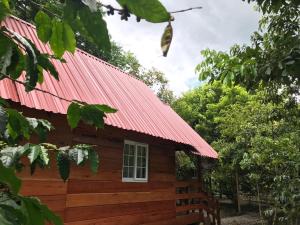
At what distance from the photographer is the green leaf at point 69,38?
94cm

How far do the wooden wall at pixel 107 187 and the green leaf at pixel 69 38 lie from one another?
5.78 m

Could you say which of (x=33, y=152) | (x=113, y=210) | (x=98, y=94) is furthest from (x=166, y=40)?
(x=113, y=210)

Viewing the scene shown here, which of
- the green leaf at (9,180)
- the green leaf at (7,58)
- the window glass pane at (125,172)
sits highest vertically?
the window glass pane at (125,172)

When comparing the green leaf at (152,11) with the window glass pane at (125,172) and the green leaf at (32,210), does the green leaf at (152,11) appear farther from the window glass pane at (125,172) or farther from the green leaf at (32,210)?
the window glass pane at (125,172)

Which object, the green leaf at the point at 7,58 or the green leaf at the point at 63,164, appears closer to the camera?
the green leaf at the point at 7,58

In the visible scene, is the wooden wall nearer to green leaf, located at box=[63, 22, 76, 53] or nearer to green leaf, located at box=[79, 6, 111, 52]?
green leaf, located at box=[63, 22, 76, 53]

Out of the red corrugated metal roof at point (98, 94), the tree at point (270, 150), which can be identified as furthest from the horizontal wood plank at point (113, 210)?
the tree at point (270, 150)

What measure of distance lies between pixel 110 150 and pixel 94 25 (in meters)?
8.05

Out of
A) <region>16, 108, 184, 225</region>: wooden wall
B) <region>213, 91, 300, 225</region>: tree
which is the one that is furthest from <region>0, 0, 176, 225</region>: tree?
<region>213, 91, 300, 225</region>: tree

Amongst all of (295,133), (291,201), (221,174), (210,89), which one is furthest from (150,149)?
(210,89)

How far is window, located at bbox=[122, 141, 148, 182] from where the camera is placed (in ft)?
31.0

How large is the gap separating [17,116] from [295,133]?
12714mm

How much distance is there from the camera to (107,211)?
847 centimetres

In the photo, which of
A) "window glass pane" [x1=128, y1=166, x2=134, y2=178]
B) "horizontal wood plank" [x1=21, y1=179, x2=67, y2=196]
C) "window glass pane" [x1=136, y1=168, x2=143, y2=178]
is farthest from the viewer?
"window glass pane" [x1=136, y1=168, x2=143, y2=178]
